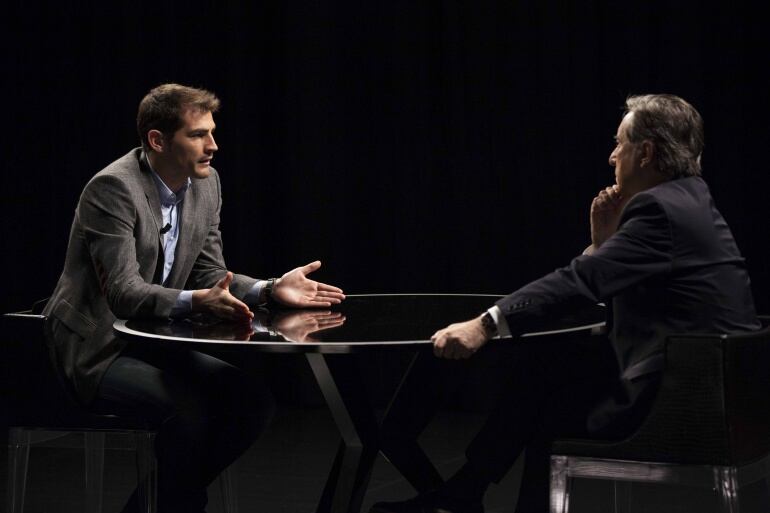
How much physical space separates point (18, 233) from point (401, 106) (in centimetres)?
233

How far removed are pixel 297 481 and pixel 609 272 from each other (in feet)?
7.78

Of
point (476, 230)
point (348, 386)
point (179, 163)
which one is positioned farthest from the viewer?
point (476, 230)

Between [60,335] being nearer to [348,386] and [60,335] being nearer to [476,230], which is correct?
[348,386]

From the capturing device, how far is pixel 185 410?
328 cm

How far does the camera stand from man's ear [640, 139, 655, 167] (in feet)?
9.66

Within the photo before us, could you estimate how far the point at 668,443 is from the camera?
2.67m

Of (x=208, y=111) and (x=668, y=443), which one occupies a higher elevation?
(x=208, y=111)

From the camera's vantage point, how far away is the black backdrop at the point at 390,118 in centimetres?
538

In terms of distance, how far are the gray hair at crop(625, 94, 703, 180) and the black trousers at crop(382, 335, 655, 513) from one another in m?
0.50

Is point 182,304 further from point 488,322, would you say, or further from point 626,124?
point 626,124

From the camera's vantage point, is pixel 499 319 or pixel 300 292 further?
pixel 300 292

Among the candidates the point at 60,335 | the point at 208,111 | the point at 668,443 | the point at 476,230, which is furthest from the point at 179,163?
the point at 476,230

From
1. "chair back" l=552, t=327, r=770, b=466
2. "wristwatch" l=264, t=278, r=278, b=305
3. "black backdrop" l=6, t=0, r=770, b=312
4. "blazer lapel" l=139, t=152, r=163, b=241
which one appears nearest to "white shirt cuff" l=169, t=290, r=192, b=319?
"blazer lapel" l=139, t=152, r=163, b=241

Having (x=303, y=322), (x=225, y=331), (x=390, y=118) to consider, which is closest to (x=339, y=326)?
(x=303, y=322)
